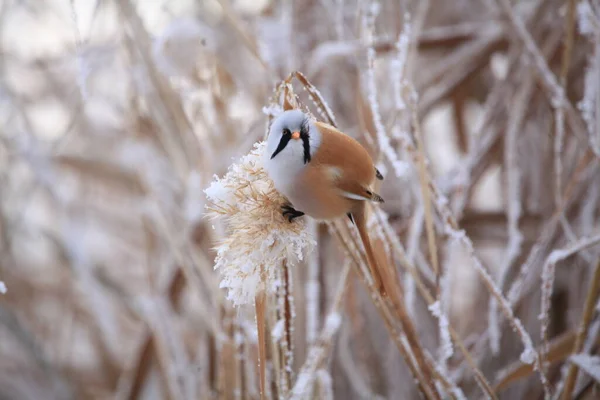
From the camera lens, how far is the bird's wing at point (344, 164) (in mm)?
281

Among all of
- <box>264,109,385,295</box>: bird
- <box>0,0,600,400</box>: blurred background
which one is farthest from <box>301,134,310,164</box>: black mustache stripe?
<box>0,0,600,400</box>: blurred background

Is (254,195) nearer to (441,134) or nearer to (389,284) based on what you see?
(389,284)

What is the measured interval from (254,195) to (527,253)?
54 centimetres

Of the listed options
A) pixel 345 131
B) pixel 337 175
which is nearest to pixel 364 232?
pixel 337 175

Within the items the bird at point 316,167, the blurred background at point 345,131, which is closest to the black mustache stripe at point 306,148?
the bird at point 316,167

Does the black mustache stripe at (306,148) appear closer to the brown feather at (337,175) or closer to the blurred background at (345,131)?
the brown feather at (337,175)

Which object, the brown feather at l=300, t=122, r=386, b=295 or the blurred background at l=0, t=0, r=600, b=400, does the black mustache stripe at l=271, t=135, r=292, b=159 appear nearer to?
the brown feather at l=300, t=122, r=386, b=295

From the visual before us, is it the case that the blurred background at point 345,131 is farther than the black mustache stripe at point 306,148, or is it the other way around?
the blurred background at point 345,131

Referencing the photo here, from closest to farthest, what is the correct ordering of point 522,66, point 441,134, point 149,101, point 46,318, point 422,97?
point 149,101 < point 522,66 < point 422,97 < point 46,318 < point 441,134

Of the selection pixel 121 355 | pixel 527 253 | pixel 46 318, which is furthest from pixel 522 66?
pixel 46 318

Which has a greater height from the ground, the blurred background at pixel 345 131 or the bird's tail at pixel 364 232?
the blurred background at pixel 345 131

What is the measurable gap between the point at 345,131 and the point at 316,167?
0.49m

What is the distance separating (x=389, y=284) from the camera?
382mm

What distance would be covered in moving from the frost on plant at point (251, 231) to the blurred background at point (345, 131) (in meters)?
0.10
